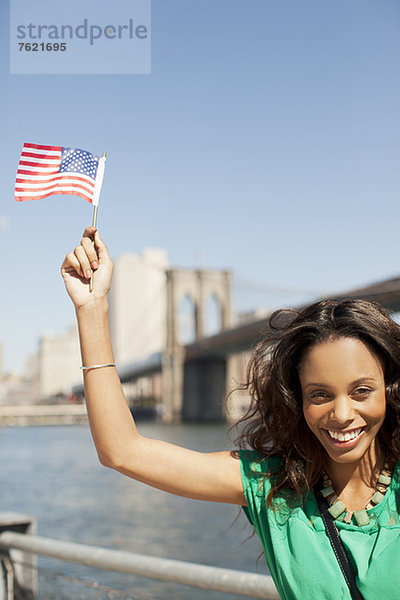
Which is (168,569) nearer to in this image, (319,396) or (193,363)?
(319,396)

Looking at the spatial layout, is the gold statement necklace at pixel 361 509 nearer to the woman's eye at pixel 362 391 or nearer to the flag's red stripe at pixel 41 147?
the woman's eye at pixel 362 391

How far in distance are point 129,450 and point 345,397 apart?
0.39 m

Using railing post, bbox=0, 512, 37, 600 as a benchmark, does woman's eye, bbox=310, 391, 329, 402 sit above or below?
above

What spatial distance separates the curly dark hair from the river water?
1.67 meters

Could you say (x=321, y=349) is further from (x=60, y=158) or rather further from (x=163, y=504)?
(x=163, y=504)

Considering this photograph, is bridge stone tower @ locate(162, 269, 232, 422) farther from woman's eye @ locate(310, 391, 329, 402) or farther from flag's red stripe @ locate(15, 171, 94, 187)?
woman's eye @ locate(310, 391, 329, 402)

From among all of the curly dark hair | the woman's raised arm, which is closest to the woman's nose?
the curly dark hair

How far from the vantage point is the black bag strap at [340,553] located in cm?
113

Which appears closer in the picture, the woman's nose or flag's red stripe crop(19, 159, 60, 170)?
the woman's nose

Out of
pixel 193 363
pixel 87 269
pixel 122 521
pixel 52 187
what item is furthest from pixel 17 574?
pixel 193 363

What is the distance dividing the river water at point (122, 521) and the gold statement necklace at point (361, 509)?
172 cm

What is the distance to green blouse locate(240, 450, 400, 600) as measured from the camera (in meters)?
1.12

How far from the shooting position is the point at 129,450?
4.27ft

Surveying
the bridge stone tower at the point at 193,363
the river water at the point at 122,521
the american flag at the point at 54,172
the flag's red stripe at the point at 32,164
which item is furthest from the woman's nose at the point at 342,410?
the bridge stone tower at the point at 193,363
